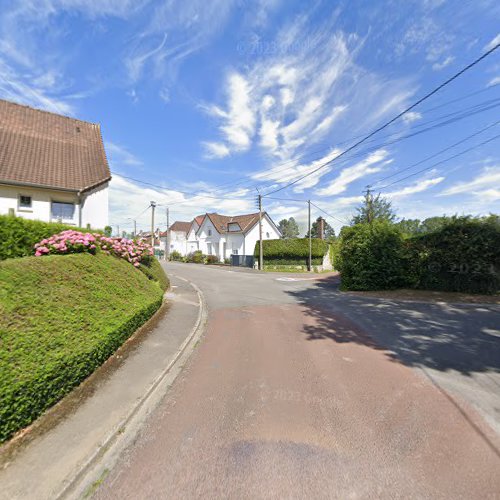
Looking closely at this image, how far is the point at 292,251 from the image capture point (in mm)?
28594

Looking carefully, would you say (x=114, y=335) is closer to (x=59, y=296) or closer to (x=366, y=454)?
(x=59, y=296)

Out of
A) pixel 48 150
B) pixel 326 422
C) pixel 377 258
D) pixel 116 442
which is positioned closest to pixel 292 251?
pixel 377 258

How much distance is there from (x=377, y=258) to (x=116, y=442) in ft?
42.9

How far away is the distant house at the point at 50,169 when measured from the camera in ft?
38.5

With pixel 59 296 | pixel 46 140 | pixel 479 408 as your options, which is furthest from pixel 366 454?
pixel 46 140

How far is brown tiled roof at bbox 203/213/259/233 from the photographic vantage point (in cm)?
3516

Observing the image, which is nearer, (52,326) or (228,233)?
(52,326)

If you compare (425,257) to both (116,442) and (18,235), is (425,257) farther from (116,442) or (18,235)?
(18,235)

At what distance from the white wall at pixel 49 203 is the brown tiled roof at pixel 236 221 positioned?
21.6 metres

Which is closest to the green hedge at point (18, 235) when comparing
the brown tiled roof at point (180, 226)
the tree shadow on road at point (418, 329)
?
the tree shadow on road at point (418, 329)

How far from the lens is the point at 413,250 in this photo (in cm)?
1233

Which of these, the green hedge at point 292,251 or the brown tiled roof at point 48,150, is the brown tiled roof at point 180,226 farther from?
the brown tiled roof at point 48,150

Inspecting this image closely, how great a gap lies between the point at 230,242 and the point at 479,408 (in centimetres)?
3396

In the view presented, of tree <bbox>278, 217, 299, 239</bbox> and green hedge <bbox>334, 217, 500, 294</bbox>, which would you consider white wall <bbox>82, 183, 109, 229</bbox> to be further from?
tree <bbox>278, 217, 299, 239</bbox>
